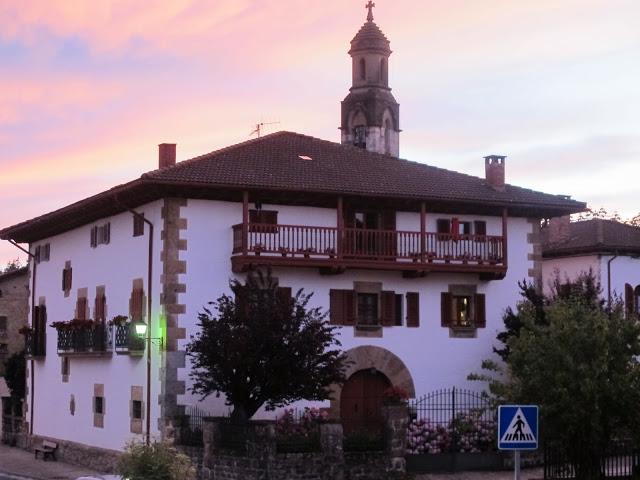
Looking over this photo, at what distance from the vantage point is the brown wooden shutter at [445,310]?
41062 millimetres

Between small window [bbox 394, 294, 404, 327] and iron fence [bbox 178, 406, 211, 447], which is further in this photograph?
small window [bbox 394, 294, 404, 327]

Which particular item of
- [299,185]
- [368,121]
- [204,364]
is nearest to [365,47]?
[368,121]

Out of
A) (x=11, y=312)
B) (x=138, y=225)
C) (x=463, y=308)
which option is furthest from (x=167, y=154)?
(x=11, y=312)

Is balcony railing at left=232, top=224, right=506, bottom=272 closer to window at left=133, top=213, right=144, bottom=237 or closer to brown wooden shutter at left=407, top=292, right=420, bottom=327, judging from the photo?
brown wooden shutter at left=407, top=292, right=420, bottom=327

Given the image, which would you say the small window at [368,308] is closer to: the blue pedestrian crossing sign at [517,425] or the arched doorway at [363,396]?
the arched doorway at [363,396]

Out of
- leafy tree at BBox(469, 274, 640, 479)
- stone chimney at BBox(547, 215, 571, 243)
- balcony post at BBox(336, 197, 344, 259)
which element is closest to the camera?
leafy tree at BBox(469, 274, 640, 479)

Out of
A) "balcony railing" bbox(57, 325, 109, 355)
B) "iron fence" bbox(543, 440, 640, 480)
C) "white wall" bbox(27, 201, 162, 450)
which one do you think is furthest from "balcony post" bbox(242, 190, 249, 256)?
"iron fence" bbox(543, 440, 640, 480)

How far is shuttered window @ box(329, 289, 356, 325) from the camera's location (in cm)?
3947

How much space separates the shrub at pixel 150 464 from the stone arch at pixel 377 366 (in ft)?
46.6

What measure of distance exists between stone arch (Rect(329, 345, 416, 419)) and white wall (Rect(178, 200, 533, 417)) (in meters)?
0.19

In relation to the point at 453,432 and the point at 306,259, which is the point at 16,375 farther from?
the point at 453,432

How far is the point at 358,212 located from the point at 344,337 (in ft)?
12.5

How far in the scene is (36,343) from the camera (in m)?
48.7

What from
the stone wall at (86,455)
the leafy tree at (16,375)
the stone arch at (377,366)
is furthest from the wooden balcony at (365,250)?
the leafy tree at (16,375)
